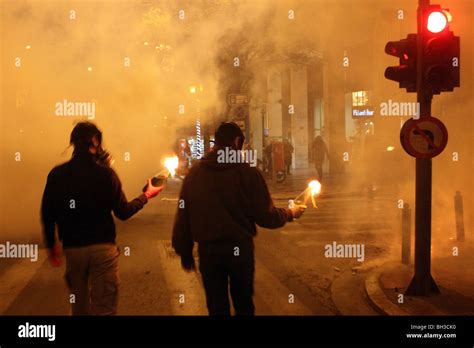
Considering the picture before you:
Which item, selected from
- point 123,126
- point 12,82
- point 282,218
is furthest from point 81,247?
point 123,126

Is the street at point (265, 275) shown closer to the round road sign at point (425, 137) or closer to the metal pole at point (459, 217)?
the metal pole at point (459, 217)

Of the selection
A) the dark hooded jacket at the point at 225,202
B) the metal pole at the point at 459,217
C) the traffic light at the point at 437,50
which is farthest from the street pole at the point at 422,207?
the metal pole at the point at 459,217

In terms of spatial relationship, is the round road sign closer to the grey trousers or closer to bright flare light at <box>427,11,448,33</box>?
bright flare light at <box>427,11,448,33</box>

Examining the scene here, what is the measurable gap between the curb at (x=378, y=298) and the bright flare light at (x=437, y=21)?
6.77 ft

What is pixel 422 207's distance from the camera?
14.1 feet

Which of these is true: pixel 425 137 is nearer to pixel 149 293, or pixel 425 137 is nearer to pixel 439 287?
pixel 439 287

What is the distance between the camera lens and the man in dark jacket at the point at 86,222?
8.81 ft

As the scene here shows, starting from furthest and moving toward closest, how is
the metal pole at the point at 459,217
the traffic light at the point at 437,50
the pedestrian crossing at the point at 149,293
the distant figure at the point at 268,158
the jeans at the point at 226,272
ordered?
the distant figure at the point at 268,158 → the metal pole at the point at 459,217 → the traffic light at the point at 437,50 → the pedestrian crossing at the point at 149,293 → the jeans at the point at 226,272

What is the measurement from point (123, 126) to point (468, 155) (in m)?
5.00

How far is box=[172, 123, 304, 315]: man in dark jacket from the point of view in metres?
2.62

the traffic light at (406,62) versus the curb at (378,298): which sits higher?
the traffic light at (406,62)

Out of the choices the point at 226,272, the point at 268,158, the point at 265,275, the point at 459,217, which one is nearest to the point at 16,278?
the point at 265,275

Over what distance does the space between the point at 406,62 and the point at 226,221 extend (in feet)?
8.10

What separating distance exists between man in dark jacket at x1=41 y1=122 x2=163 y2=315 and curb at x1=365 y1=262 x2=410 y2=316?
2.11 metres
